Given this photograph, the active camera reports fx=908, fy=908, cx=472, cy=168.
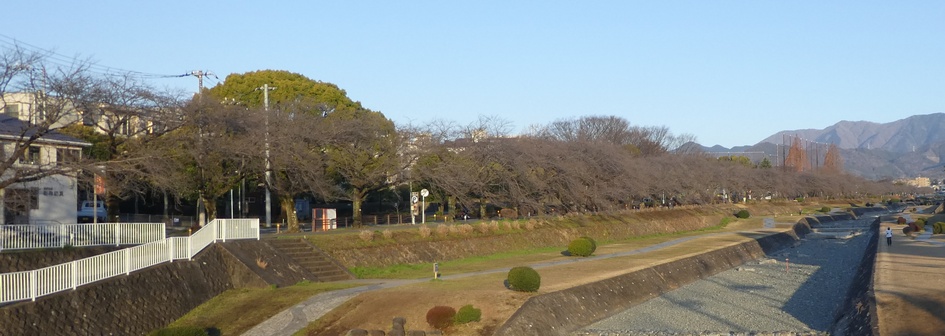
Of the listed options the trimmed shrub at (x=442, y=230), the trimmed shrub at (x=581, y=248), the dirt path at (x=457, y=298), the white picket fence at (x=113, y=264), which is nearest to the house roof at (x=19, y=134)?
the white picket fence at (x=113, y=264)

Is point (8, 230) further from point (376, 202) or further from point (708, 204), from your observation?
point (708, 204)

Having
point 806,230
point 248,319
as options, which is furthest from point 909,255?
point 806,230

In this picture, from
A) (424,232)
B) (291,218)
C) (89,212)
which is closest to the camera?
(424,232)

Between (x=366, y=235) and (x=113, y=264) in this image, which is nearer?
(x=113, y=264)

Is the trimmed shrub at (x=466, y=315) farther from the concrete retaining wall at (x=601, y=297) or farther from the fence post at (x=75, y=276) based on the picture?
the fence post at (x=75, y=276)

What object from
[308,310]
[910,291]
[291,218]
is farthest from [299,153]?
[910,291]

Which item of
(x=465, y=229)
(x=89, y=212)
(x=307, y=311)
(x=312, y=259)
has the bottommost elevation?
(x=307, y=311)

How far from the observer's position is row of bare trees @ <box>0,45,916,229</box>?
32.2m

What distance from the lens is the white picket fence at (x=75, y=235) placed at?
2458 cm

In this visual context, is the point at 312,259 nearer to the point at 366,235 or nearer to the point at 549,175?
the point at 366,235

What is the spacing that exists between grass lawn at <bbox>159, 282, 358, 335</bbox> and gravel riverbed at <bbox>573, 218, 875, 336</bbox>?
840 cm

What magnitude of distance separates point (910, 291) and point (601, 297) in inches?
359

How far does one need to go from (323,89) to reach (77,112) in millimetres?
34210

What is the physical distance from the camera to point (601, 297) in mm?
29641
